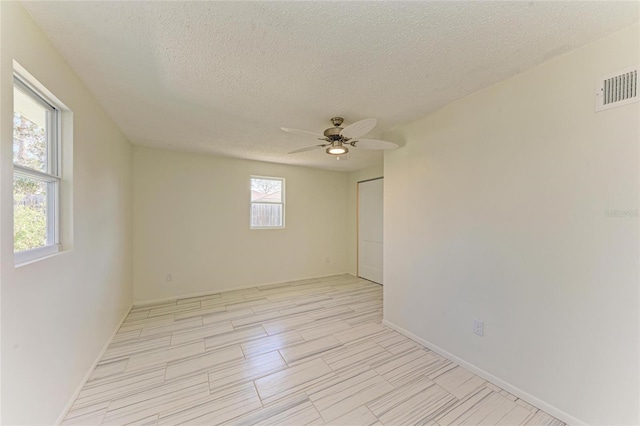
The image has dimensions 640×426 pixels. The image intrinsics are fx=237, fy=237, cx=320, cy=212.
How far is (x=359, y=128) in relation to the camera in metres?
2.01

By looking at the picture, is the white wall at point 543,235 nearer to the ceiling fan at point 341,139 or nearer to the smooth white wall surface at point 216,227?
the ceiling fan at point 341,139

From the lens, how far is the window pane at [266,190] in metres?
4.49

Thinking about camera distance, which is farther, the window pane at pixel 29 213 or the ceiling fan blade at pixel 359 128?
the ceiling fan blade at pixel 359 128

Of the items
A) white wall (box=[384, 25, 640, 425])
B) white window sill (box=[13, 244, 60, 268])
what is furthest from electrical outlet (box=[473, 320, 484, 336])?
white window sill (box=[13, 244, 60, 268])

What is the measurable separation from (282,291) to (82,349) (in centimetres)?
268

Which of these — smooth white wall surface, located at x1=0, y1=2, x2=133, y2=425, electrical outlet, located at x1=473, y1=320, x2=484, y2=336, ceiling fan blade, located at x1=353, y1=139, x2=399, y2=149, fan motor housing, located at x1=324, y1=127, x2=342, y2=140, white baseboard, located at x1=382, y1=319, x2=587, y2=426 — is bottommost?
white baseboard, located at x1=382, y1=319, x2=587, y2=426

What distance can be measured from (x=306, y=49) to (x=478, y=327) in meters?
2.49

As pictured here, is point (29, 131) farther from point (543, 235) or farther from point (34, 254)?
point (543, 235)

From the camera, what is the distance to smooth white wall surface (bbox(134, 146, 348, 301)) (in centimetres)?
360

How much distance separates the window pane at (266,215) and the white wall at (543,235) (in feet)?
9.82

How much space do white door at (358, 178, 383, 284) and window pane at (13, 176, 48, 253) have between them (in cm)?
438

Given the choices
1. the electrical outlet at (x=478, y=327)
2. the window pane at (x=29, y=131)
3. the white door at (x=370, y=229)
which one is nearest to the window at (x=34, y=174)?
the window pane at (x=29, y=131)

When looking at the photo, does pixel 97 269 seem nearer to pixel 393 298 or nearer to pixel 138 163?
pixel 138 163

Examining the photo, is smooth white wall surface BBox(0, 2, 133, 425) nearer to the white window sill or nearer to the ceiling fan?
the white window sill
